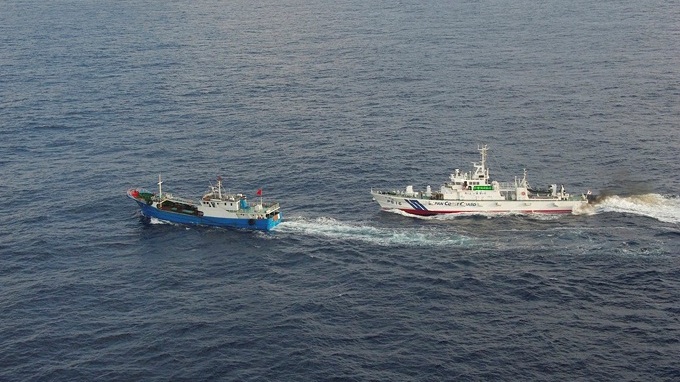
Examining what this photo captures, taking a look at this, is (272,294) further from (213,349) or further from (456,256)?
(456,256)

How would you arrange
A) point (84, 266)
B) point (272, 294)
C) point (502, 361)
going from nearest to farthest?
point (502, 361)
point (272, 294)
point (84, 266)

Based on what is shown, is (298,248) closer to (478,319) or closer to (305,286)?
(305,286)

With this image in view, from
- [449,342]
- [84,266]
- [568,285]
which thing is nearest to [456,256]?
[568,285]

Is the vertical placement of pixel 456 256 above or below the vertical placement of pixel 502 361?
above

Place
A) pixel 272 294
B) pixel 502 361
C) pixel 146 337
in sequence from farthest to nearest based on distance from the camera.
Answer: pixel 272 294 < pixel 146 337 < pixel 502 361

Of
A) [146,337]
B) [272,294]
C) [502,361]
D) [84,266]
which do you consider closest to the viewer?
[502,361]

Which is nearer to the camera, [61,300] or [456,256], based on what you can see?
[61,300]

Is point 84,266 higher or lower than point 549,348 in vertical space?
higher

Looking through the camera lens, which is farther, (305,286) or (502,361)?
(305,286)
